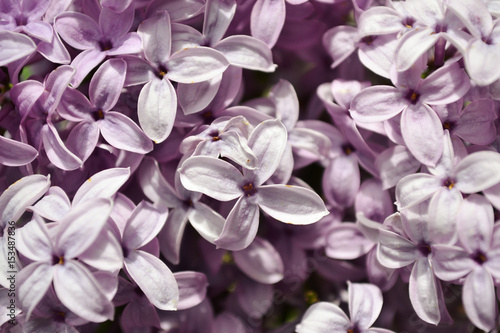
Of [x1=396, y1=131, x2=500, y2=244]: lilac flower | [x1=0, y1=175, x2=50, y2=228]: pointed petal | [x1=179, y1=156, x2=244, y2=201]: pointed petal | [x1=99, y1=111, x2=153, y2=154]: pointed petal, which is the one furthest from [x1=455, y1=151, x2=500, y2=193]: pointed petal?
[x1=0, y1=175, x2=50, y2=228]: pointed petal

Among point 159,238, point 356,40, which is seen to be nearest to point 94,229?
point 159,238

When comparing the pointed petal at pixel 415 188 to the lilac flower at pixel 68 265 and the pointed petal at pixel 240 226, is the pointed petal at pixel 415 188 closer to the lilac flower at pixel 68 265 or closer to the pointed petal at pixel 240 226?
the pointed petal at pixel 240 226

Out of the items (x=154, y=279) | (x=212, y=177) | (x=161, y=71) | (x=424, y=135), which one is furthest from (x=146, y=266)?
(x=424, y=135)

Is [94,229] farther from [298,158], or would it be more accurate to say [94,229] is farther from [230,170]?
[298,158]

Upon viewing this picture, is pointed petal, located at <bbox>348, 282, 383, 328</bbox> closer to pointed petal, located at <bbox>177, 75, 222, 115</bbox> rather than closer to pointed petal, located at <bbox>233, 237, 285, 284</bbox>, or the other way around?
pointed petal, located at <bbox>233, 237, 285, 284</bbox>

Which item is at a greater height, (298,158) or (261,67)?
(261,67)
